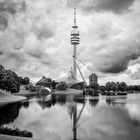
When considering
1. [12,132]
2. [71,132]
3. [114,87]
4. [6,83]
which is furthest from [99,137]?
[114,87]

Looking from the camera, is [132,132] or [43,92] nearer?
[132,132]

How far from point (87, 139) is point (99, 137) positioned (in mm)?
1776

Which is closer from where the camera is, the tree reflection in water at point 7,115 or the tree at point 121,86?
the tree reflection in water at point 7,115

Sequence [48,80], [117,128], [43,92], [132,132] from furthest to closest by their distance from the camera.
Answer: [48,80]
[43,92]
[117,128]
[132,132]

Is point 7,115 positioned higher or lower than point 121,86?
lower

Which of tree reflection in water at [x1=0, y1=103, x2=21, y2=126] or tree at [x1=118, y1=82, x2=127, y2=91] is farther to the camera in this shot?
tree at [x1=118, y1=82, x2=127, y2=91]

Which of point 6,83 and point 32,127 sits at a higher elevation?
point 6,83

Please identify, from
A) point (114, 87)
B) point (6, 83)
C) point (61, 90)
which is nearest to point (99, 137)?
point (6, 83)

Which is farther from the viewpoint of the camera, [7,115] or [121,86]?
[121,86]

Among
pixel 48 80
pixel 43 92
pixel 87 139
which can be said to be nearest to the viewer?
pixel 87 139

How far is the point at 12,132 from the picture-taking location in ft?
64.0

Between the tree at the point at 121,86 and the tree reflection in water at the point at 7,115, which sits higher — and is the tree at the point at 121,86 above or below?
above

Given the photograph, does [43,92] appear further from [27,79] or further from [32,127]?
[32,127]

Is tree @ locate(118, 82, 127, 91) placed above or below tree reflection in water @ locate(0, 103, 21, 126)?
above
